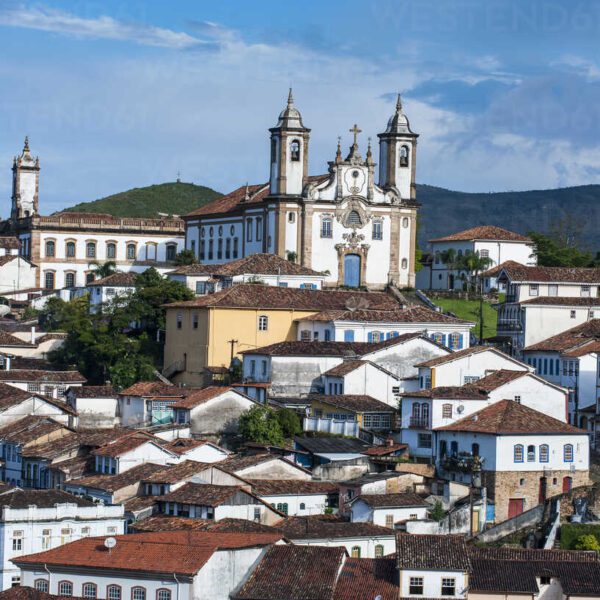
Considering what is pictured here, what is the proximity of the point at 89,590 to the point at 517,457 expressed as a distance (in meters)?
18.3

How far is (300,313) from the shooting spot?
8019 cm

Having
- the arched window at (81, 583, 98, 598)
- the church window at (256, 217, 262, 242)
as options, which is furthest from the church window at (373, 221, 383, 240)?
the arched window at (81, 583, 98, 598)

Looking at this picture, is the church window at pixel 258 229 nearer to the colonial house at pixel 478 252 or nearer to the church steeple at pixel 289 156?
the church steeple at pixel 289 156

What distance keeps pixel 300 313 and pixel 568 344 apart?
465 inches

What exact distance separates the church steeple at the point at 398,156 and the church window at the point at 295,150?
16.9 ft

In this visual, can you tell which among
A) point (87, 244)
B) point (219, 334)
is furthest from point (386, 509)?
point (87, 244)

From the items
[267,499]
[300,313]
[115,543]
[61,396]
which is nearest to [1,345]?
[61,396]

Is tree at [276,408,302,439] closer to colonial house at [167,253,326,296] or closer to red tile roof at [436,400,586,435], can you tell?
red tile roof at [436,400,586,435]

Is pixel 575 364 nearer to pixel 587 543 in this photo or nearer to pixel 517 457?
pixel 517 457

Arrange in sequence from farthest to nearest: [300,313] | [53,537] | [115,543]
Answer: [300,313], [53,537], [115,543]

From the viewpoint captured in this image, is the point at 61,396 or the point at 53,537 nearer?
the point at 53,537

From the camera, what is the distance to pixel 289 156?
93.4m

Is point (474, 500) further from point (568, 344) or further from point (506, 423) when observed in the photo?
point (568, 344)

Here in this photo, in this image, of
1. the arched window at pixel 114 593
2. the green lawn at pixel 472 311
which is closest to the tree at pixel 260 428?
the arched window at pixel 114 593
